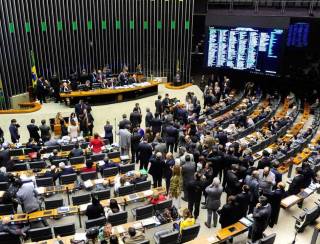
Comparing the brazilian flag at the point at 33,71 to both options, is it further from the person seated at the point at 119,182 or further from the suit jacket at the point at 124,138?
the person seated at the point at 119,182

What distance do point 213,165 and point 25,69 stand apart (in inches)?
496

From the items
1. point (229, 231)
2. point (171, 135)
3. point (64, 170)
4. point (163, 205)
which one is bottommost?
point (229, 231)

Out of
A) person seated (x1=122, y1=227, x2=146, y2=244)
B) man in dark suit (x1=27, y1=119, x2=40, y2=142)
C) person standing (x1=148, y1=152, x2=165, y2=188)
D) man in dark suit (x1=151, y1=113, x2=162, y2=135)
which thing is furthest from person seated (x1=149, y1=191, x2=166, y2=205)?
man in dark suit (x1=27, y1=119, x2=40, y2=142)

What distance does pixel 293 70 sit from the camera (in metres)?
18.1

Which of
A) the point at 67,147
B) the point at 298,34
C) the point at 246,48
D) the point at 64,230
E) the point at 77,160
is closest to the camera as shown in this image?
the point at 64,230

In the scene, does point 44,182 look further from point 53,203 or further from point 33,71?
point 33,71

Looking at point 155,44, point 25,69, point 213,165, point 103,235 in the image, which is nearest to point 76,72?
point 25,69

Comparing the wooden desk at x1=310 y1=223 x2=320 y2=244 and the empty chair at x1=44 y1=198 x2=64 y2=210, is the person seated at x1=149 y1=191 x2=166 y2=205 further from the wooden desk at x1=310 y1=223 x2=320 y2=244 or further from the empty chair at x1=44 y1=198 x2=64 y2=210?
the wooden desk at x1=310 y1=223 x2=320 y2=244

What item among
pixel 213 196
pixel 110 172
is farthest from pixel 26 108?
pixel 213 196

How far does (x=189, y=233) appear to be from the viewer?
762cm

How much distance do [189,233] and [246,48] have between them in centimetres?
1239

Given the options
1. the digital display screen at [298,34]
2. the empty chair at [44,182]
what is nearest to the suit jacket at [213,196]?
the empty chair at [44,182]

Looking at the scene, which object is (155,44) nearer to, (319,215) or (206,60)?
(206,60)

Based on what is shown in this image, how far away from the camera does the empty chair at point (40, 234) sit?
7.50m
